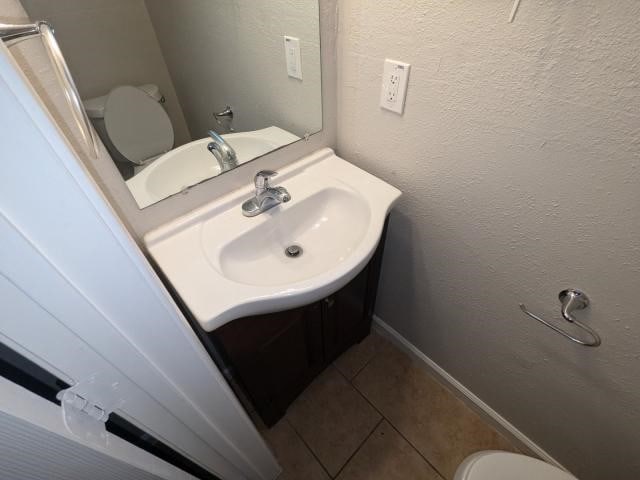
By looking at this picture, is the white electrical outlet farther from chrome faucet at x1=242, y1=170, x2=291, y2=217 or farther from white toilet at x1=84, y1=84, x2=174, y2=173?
white toilet at x1=84, y1=84, x2=174, y2=173

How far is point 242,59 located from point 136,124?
0.36 m

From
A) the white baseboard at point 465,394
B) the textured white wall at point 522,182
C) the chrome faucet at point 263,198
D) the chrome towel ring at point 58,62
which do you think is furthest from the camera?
the white baseboard at point 465,394

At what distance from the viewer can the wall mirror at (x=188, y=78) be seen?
61 centimetres

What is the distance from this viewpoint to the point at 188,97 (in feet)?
2.57

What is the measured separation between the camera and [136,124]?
723 mm

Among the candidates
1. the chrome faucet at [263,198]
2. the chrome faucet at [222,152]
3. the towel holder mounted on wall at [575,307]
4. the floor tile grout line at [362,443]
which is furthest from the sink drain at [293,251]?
the floor tile grout line at [362,443]

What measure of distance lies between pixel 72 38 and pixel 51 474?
718mm

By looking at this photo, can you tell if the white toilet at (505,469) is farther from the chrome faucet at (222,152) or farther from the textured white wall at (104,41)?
the textured white wall at (104,41)

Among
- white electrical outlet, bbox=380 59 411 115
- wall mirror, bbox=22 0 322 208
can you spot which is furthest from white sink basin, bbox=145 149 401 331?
white electrical outlet, bbox=380 59 411 115

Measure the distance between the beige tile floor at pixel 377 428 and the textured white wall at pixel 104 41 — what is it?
4.21 ft

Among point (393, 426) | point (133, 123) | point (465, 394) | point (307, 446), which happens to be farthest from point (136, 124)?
point (465, 394)

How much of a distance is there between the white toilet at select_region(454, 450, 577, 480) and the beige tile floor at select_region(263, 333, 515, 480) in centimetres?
40

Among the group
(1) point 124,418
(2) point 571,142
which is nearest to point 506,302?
(2) point 571,142

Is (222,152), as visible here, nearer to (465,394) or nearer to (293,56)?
(293,56)
